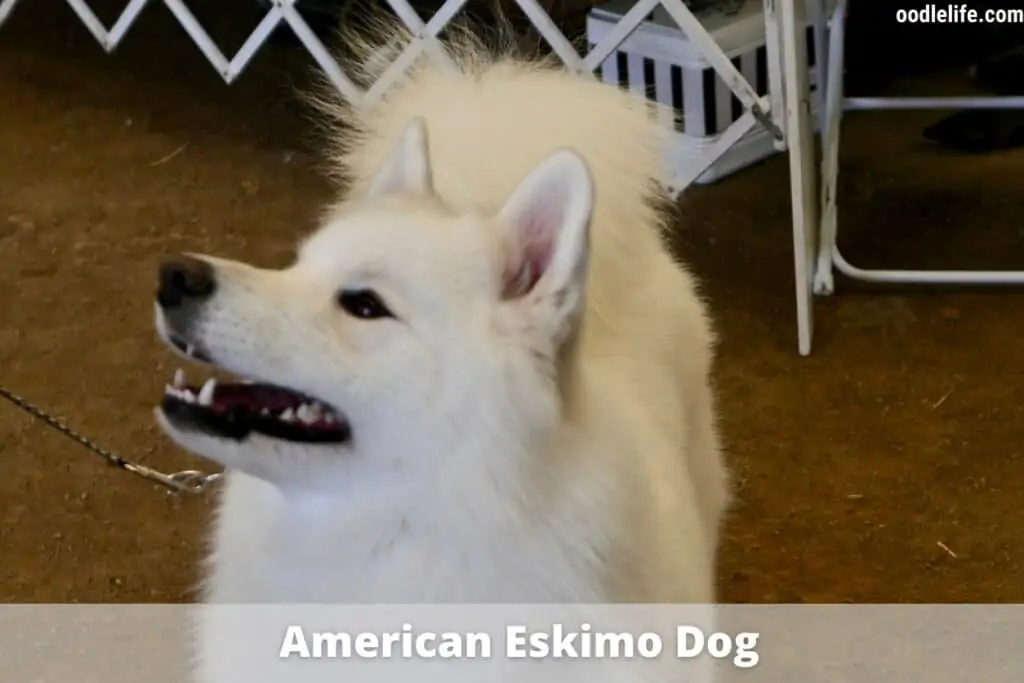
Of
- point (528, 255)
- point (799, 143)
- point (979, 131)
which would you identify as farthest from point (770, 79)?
point (528, 255)

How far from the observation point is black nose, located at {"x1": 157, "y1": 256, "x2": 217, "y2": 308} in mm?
1061

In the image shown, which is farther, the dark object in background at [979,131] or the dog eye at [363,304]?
the dark object in background at [979,131]

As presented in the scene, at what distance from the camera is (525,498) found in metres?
1.12

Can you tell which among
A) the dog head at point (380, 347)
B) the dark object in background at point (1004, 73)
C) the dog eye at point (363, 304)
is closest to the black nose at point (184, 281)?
the dog head at point (380, 347)

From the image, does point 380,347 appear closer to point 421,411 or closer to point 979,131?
point 421,411

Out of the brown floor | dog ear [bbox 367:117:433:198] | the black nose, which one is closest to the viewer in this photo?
the black nose

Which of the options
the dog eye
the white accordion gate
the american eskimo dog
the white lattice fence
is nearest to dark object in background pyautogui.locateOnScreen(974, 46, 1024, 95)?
the white accordion gate

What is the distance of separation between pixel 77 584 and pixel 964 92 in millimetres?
2640

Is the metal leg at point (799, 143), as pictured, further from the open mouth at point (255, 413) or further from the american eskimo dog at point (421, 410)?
the open mouth at point (255, 413)

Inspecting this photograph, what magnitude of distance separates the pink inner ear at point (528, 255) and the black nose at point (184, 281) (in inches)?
10.1

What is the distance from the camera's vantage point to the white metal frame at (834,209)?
2.51 m

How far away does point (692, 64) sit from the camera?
2.98 meters

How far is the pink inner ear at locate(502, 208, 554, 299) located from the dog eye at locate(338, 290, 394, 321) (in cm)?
11

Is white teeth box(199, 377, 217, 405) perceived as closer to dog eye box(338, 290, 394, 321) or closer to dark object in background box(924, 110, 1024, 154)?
dog eye box(338, 290, 394, 321)
